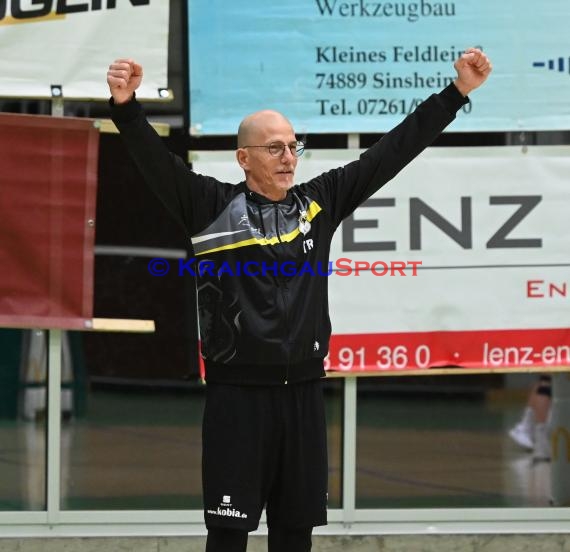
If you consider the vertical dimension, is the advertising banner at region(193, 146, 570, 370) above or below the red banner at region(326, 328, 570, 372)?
above

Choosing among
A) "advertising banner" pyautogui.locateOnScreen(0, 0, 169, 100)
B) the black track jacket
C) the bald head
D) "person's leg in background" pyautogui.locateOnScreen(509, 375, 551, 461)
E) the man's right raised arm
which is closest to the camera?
the man's right raised arm

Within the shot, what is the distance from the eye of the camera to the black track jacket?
430 centimetres

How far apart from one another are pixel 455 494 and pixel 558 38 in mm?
2394

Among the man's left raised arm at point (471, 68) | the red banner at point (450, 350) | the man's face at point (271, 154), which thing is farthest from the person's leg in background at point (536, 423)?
the man's face at point (271, 154)

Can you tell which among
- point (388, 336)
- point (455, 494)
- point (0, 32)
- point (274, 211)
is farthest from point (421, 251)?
point (0, 32)

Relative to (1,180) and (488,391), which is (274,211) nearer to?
(1,180)

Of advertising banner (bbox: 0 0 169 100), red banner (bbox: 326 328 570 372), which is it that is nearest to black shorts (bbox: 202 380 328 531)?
red banner (bbox: 326 328 570 372)

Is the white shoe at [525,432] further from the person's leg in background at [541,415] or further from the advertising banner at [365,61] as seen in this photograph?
the advertising banner at [365,61]

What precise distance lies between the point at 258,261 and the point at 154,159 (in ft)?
1.69

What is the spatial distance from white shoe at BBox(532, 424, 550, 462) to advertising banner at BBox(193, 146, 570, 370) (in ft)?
1.75

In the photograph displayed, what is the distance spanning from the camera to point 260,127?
14.5 feet

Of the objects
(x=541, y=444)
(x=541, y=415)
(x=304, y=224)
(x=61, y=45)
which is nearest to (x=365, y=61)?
(x=61, y=45)

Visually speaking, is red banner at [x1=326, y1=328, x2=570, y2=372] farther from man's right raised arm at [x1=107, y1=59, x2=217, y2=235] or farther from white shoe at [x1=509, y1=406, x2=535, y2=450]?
man's right raised arm at [x1=107, y1=59, x2=217, y2=235]

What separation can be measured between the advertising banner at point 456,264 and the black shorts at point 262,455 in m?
1.63
